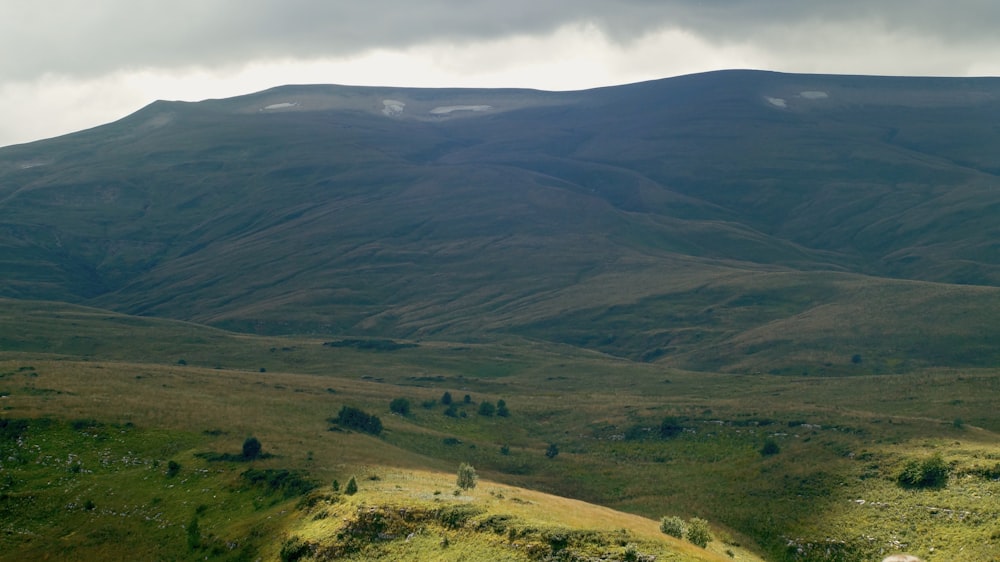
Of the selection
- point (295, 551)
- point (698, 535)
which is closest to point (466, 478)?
point (295, 551)

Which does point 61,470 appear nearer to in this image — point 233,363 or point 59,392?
point 59,392

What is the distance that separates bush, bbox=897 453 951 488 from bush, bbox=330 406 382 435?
48.3m

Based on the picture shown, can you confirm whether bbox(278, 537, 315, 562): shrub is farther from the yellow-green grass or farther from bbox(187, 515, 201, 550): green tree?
bbox(187, 515, 201, 550): green tree

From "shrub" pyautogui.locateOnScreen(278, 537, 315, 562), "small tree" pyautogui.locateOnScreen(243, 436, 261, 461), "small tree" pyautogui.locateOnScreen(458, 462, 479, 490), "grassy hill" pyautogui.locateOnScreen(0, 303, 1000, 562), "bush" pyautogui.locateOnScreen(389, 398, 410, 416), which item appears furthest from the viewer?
"bush" pyautogui.locateOnScreen(389, 398, 410, 416)

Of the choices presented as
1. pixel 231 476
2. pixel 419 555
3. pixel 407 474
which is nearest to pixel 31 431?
pixel 231 476

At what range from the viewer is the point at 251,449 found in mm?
66188

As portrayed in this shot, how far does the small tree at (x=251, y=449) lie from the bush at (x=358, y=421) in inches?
830

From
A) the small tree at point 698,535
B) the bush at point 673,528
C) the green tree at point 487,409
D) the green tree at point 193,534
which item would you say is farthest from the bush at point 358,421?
the small tree at point 698,535

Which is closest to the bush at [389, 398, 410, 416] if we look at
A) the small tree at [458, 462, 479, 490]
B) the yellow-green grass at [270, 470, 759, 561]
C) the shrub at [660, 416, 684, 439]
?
the shrub at [660, 416, 684, 439]

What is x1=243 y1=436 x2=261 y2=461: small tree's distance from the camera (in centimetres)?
6594

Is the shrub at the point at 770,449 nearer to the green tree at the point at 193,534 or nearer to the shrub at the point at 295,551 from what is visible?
the shrub at the point at 295,551

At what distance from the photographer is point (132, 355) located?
173 meters

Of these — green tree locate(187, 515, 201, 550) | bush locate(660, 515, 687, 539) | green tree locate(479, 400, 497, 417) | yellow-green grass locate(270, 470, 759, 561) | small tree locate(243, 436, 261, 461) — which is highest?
yellow-green grass locate(270, 470, 759, 561)

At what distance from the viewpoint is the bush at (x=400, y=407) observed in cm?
10556
